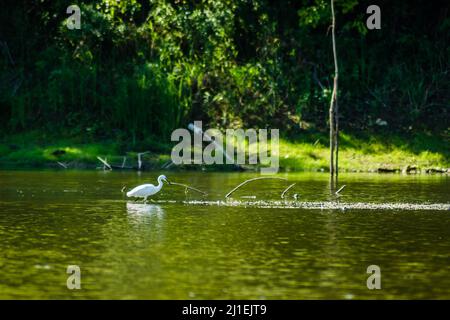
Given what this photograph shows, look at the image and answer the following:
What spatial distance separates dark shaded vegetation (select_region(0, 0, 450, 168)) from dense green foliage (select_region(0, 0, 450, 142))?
0.05 m

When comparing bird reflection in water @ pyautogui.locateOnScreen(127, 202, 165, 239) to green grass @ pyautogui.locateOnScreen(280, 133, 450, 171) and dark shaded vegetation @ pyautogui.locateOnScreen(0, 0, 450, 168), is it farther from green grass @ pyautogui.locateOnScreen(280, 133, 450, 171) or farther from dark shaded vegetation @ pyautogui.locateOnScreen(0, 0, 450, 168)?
dark shaded vegetation @ pyautogui.locateOnScreen(0, 0, 450, 168)

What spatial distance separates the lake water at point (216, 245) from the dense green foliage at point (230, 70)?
10873mm

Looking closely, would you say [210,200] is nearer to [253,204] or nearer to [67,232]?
[253,204]

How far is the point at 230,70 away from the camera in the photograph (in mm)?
41438

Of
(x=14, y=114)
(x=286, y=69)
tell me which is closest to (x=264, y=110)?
(x=286, y=69)

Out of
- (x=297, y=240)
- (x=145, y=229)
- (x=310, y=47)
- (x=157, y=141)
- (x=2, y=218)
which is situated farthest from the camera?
(x=310, y=47)

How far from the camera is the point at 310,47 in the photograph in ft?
138

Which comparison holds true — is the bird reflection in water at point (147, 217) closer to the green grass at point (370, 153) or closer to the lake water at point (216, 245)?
the lake water at point (216, 245)

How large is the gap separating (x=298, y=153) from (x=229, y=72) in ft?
17.4

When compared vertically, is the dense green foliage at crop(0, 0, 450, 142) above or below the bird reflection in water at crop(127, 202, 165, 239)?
above

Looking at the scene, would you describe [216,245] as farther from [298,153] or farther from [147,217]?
[298,153]

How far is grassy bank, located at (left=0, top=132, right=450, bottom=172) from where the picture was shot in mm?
37000

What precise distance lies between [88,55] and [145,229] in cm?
2238

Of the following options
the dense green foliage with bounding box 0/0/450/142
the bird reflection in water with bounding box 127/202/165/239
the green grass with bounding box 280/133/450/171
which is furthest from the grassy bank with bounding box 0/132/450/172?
the bird reflection in water with bounding box 127/202/165/239
